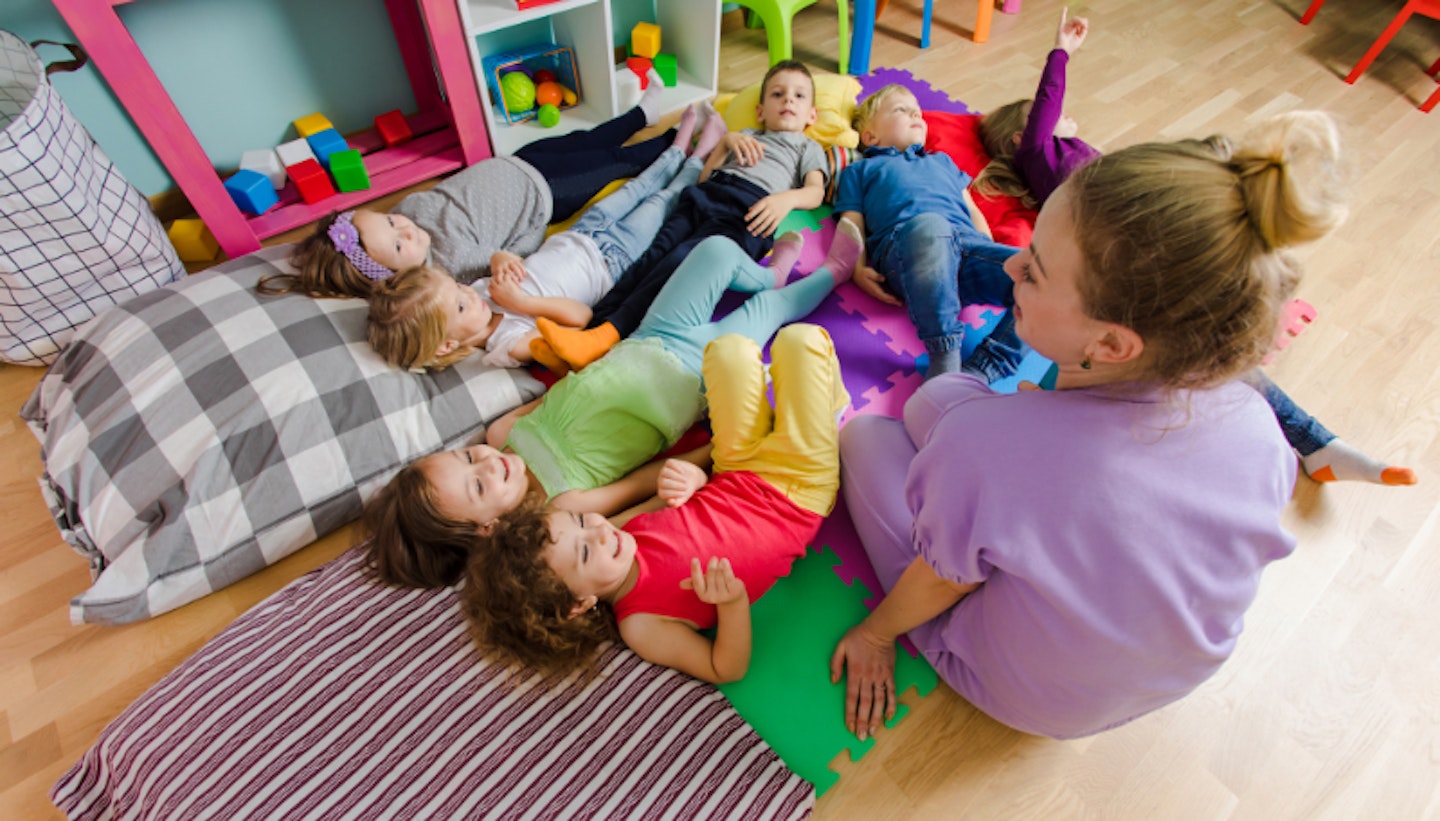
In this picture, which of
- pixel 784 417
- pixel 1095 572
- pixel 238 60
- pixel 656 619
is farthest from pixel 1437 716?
pixel 238 60

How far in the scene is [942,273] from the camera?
167 centimetres

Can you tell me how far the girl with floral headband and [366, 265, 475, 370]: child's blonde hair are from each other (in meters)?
0.17

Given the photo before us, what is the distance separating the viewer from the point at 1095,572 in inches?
33.9

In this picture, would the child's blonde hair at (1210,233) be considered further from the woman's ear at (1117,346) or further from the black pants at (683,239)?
the black pants at (683,239)

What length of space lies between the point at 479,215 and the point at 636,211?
43 cm

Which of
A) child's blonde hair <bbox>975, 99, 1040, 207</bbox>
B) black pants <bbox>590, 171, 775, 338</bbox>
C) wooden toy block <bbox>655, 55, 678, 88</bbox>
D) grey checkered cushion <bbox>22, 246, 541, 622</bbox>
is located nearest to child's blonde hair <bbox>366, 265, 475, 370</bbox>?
grey checkered cushion <bbox>22, 246, 541, 622</bbox>

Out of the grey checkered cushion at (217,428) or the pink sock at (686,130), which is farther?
the pink sock at (686,130)

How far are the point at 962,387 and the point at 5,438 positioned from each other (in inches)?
84.9

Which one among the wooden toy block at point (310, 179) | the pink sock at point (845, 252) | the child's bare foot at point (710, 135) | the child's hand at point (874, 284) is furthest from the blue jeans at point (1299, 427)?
the wooden toy block at point (310, 179)

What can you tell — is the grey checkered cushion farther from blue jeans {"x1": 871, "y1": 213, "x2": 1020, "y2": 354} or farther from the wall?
blue jeans {"x1": 871, "y1": 213, "x2": 1020, "y2": 354}

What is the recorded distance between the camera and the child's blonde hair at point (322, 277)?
1633 millimetres

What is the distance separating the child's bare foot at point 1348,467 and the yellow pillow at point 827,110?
1482 millimetres

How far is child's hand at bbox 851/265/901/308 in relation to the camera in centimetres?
183

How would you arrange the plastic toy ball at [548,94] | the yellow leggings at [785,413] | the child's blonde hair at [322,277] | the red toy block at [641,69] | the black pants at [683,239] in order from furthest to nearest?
the red toy block at [641,69], the plastic toy ball at [548,94], the black pants at [683,239], the child's blonde hair at [322,277], the yellow leggings at [785,413]
